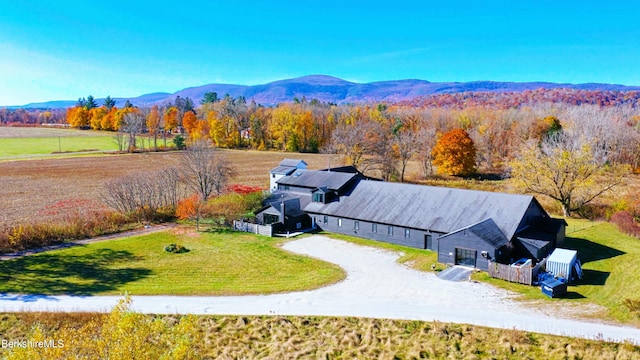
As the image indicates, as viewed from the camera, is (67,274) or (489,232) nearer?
(67,274)

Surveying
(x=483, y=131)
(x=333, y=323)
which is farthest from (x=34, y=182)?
(x=483, y=131)

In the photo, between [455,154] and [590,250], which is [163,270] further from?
[455,154]

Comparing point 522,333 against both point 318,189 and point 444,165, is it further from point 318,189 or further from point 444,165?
point 444,165

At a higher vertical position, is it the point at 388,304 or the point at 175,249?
the point at 175,249

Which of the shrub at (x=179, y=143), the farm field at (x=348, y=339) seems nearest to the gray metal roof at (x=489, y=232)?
the farm field at (x=348, y=339)

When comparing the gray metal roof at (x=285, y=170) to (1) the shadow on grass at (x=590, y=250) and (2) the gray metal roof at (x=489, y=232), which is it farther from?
(1) the shadow on grass at (x=590, y=250)

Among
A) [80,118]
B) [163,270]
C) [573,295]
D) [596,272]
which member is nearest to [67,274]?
[163,270]
